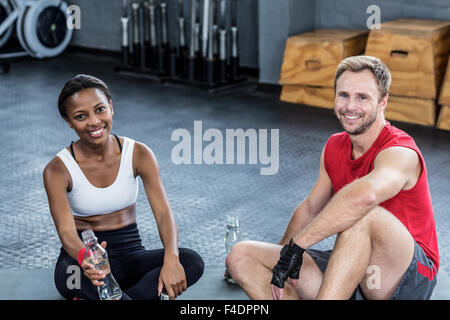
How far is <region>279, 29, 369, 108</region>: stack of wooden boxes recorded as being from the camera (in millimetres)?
4980

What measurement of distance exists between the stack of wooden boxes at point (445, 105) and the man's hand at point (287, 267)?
2874 mm

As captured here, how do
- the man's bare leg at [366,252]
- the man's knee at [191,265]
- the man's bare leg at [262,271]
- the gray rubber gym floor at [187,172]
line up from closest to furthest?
the man's bare leg at [366,252]
the man's bare leg at [262,271]
the man's knee at [191,265]
the gray rubber gym floor at [187,172]

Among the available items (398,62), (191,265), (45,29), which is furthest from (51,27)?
(191,265)

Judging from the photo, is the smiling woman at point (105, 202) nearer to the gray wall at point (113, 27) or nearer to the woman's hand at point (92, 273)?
the woman's hand at point (92, 273)

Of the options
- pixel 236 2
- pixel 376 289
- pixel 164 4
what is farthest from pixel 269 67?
pixel 376 289

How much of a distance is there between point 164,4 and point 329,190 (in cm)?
455

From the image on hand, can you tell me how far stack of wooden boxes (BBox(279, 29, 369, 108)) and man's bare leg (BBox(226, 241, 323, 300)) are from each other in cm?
309

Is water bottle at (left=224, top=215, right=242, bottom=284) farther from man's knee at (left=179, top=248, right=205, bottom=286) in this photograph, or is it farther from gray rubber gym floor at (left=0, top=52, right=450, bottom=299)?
man's knee at (left=179, top=248, right=205, bottom=286)

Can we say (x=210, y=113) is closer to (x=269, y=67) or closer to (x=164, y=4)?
(x=269, y=67)

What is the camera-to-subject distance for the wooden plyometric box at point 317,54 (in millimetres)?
4969

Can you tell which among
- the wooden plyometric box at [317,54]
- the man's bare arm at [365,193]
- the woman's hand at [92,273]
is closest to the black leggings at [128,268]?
the woman's hand at [92,273]

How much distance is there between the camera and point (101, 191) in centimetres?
215

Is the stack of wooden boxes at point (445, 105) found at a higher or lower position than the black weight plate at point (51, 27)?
lower

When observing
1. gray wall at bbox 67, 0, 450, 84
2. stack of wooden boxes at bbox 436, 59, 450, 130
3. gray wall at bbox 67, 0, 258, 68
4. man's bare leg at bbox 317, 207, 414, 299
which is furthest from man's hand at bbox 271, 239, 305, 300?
gray wall at bbox 67, 0, 258, 68
